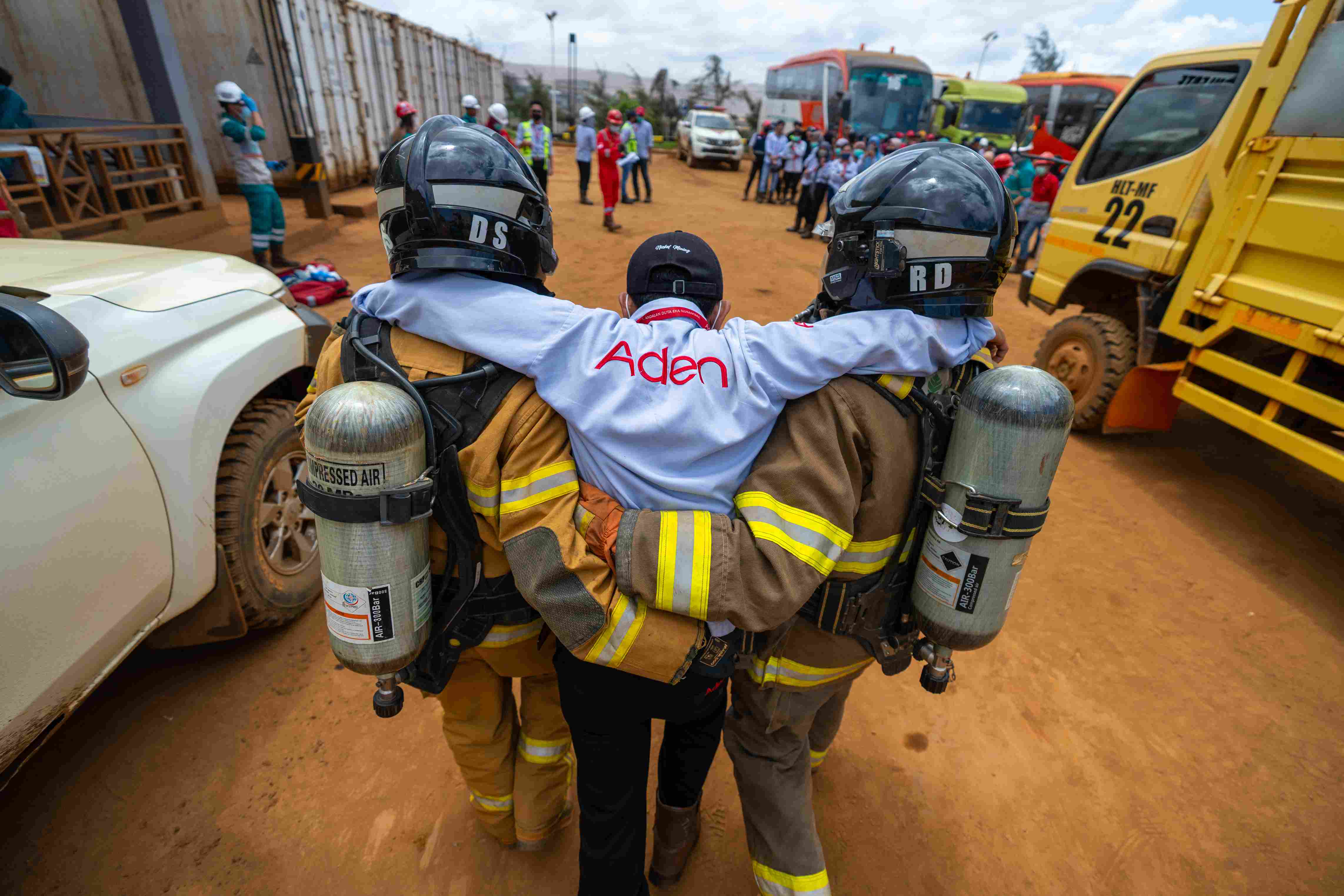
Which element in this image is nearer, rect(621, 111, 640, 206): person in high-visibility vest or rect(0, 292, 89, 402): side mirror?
rect(0, 292, 89, 402): side mirror

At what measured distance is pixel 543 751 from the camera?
1999mm

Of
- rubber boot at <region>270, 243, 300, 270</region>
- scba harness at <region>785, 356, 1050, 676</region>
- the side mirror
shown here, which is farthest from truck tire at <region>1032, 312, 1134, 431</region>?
rubber boot at <region>270, 243, 300, 270</region>

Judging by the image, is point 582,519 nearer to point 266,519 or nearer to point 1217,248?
point 266,519

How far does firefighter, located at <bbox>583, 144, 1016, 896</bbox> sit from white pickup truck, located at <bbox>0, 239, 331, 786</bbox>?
145 cm

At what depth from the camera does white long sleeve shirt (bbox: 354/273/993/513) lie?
1.32 metres

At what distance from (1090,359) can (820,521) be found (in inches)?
193

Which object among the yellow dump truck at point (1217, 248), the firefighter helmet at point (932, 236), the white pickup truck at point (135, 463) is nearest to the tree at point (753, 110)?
the yellow dump truck at point (1217, 248)

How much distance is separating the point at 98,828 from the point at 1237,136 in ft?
20.9

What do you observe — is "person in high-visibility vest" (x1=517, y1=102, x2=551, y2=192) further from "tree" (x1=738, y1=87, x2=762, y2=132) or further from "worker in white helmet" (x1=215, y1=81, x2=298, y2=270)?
"tree" (x1=738, y1=87, x2=762, y2=132)

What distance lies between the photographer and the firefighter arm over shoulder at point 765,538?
128 centimetres

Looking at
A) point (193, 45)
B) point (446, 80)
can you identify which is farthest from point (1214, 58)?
point (446, 80)

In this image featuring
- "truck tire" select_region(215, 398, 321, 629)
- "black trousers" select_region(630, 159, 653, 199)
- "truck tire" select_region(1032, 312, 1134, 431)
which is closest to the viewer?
"truck tire" select_region(215, 398, 321, 629)

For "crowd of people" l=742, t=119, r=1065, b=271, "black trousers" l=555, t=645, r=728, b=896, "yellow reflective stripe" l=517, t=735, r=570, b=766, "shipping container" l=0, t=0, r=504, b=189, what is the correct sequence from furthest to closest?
"crowd of people" l=742, t=119, r=1065, b=271 → "shipping container" l=0, t=0, r=504, b=189 → "yellow reflective stripe" l=517, t=735, r=570, b=766 → "black trousers" l=555, t=645, r=728, b=896

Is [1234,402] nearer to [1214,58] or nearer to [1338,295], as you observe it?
[1338,295]
